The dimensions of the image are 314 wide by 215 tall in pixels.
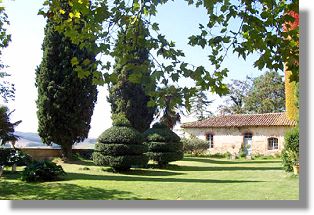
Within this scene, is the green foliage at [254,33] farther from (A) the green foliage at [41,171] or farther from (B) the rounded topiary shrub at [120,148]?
(B) the rounded topiary shrub at [120,148]

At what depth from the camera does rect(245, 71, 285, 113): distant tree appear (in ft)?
17.2

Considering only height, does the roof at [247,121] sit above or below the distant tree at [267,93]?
below


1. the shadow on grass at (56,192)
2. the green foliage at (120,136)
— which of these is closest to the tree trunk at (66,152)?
the shadow on grass at (56,192)

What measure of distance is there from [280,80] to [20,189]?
4.42m

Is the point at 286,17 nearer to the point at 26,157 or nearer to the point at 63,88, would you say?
the point at 26,157

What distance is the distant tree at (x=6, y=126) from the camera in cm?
493

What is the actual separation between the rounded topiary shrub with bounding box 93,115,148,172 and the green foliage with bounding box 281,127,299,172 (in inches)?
158

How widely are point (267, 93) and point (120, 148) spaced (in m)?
5.29

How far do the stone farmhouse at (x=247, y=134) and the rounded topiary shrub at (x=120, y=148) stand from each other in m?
1.48

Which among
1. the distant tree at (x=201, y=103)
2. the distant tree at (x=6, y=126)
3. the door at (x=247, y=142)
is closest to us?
the distant tree at (x=201, y=103)

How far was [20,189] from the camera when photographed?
579 cm

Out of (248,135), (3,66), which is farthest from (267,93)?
(248,135)

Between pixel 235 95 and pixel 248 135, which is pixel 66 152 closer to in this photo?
pixel 235 95

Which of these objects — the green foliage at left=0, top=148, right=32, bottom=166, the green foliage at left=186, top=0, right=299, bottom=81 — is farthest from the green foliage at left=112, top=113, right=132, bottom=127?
the green foliage at left=186, top=0, right=299, bottom=81
